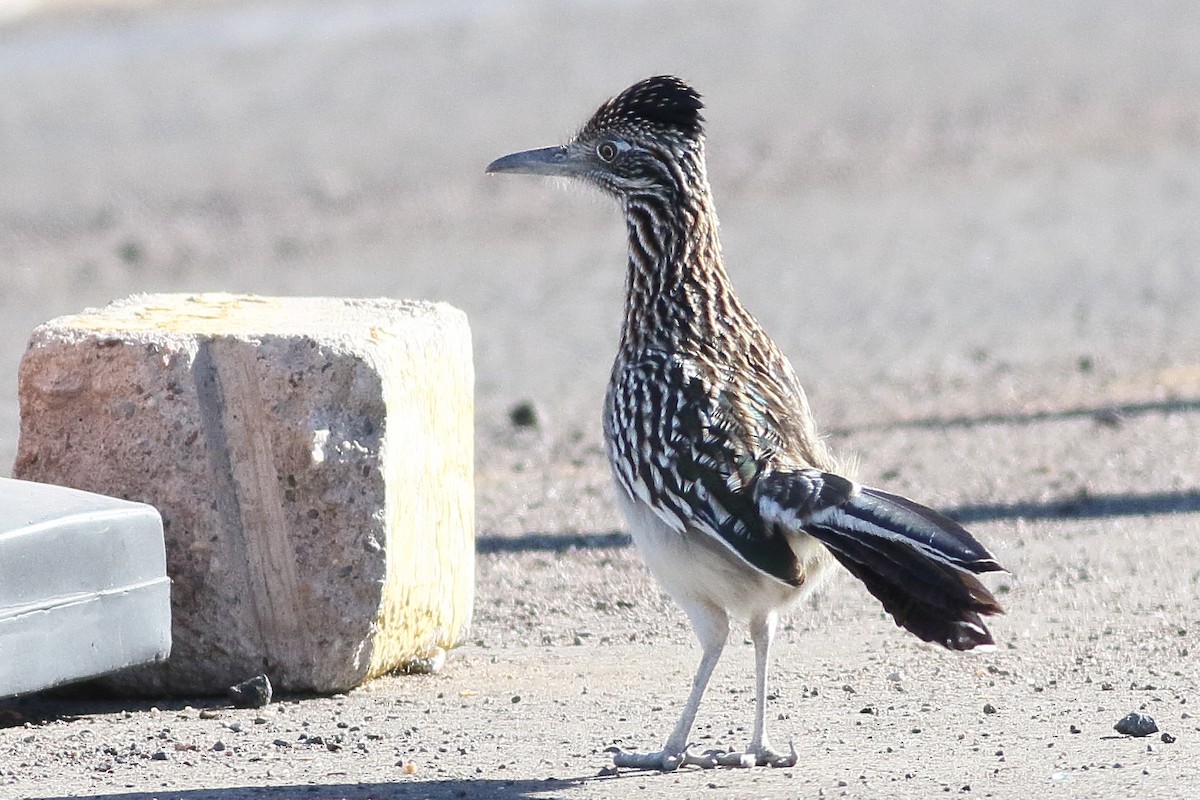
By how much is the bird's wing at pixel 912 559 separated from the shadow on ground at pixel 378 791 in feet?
3.49

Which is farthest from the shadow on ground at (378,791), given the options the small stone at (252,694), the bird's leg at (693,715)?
the small stone at (252,694)

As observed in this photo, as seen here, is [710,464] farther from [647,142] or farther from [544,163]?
[544,163]

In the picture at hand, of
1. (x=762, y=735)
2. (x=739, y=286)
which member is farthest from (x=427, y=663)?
(x=739, y=286)

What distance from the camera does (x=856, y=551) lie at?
5.20 meters

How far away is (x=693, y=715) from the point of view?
18.9 ft

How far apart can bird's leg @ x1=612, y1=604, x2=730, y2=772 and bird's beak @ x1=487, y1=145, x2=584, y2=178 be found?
1.61m

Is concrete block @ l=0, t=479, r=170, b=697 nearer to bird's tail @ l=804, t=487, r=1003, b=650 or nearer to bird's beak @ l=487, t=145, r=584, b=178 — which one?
bird's beak @ l=487, t=145, r=584, b=178

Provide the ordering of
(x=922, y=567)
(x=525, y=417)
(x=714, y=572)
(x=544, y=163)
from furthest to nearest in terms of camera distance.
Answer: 1. (x=525, y=417)
2. (x=544, y=163)
3. (x=714, y=572)
4. (x=922, y=567)

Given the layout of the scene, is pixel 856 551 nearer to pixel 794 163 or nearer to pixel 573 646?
pixel 573 646

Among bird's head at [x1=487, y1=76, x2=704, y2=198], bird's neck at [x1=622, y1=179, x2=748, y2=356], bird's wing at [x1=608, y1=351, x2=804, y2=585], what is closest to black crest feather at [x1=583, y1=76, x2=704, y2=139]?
bird's head at [x1=487, y1=76, x2=704, y2=198]

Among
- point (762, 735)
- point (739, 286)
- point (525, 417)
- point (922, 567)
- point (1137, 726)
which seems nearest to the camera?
point (922, 567)

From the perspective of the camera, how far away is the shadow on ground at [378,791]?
5.50 meters

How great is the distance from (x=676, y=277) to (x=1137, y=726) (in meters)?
1.90

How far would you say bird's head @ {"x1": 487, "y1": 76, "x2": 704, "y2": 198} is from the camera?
633 cm
